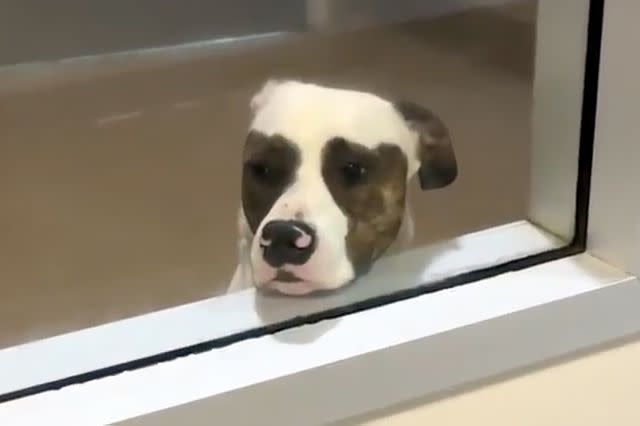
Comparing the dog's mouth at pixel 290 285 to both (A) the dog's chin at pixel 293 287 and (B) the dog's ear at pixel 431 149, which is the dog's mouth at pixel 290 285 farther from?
(B) the dog's ear at pixel 431 149

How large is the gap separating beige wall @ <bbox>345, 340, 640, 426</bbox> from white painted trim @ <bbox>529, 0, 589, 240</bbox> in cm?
9

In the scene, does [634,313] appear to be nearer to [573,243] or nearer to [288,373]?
[573,243]

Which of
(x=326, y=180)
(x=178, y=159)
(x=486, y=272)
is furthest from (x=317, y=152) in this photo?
(x=178, y=159)

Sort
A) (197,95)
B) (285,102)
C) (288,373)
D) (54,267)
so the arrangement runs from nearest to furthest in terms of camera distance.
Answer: (288,373) < (285,102) < (54,267) < (197,95)

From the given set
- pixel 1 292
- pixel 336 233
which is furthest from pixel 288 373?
pixel 1 292

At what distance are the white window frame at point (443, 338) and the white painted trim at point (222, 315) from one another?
0.04ft

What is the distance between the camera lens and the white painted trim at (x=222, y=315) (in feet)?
2.10

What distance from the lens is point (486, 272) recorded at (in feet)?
2.35

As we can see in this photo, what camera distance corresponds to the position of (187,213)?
0.96 m

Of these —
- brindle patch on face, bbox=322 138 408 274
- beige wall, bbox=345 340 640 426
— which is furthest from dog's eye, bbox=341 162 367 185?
beige wall, bbox=345 340 640 426

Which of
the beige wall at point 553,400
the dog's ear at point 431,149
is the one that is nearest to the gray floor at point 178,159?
the dog's ear at point 431,149

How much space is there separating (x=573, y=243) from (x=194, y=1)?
0.71 metres

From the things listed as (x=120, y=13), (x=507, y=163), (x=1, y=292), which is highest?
(x=120, y=13)

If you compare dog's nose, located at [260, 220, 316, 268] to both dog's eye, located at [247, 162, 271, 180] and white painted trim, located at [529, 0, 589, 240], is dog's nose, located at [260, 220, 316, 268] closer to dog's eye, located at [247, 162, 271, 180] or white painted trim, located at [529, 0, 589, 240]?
dog's eye, located at [247, 162, 271, 180]
